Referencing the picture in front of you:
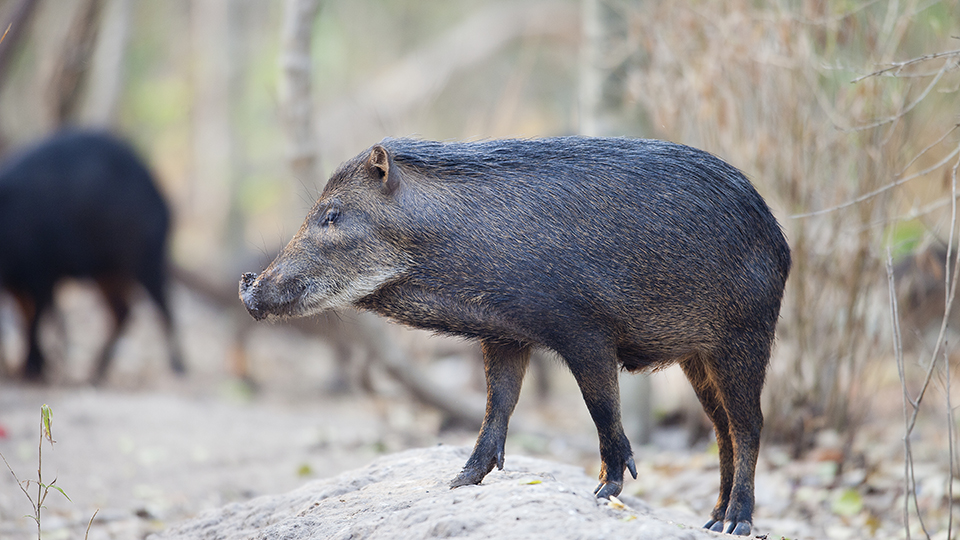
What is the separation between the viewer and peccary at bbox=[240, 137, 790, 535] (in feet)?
10.2

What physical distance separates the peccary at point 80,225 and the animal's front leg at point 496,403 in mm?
6092

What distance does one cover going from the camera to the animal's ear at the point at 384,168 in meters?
3.20

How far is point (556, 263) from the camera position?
3.10 metres

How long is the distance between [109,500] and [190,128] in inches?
687

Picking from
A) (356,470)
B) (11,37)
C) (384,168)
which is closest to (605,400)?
(384,168)

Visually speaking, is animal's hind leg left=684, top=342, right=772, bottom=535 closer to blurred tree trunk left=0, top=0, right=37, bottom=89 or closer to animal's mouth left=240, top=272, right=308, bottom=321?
animal's mouth left=240, top=272, right=308, bottom=321

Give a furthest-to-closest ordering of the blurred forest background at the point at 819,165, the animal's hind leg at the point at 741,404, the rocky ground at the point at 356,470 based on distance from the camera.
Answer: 1. the blurred forest background at the point at 819,165
2. the animal's hind leg at the point at 741,404
3. the rocky ground at the point at 356,470

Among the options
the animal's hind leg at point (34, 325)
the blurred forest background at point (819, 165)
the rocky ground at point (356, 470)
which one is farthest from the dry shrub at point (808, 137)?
the animal's hind leg at point (34, 325)

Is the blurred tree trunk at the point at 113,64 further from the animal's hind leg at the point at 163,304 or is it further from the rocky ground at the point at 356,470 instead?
the rocky ground at the point at 356,470

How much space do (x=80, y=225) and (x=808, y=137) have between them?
21.1 ft

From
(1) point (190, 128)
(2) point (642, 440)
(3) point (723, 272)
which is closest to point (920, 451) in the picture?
(2) point (642, 440)

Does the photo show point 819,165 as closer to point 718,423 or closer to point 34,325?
point 718,423

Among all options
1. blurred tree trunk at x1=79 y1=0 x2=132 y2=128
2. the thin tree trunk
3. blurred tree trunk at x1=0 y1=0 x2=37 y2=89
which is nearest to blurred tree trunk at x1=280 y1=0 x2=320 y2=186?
the thin tree trunk

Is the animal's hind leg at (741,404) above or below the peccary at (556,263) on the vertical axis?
below
